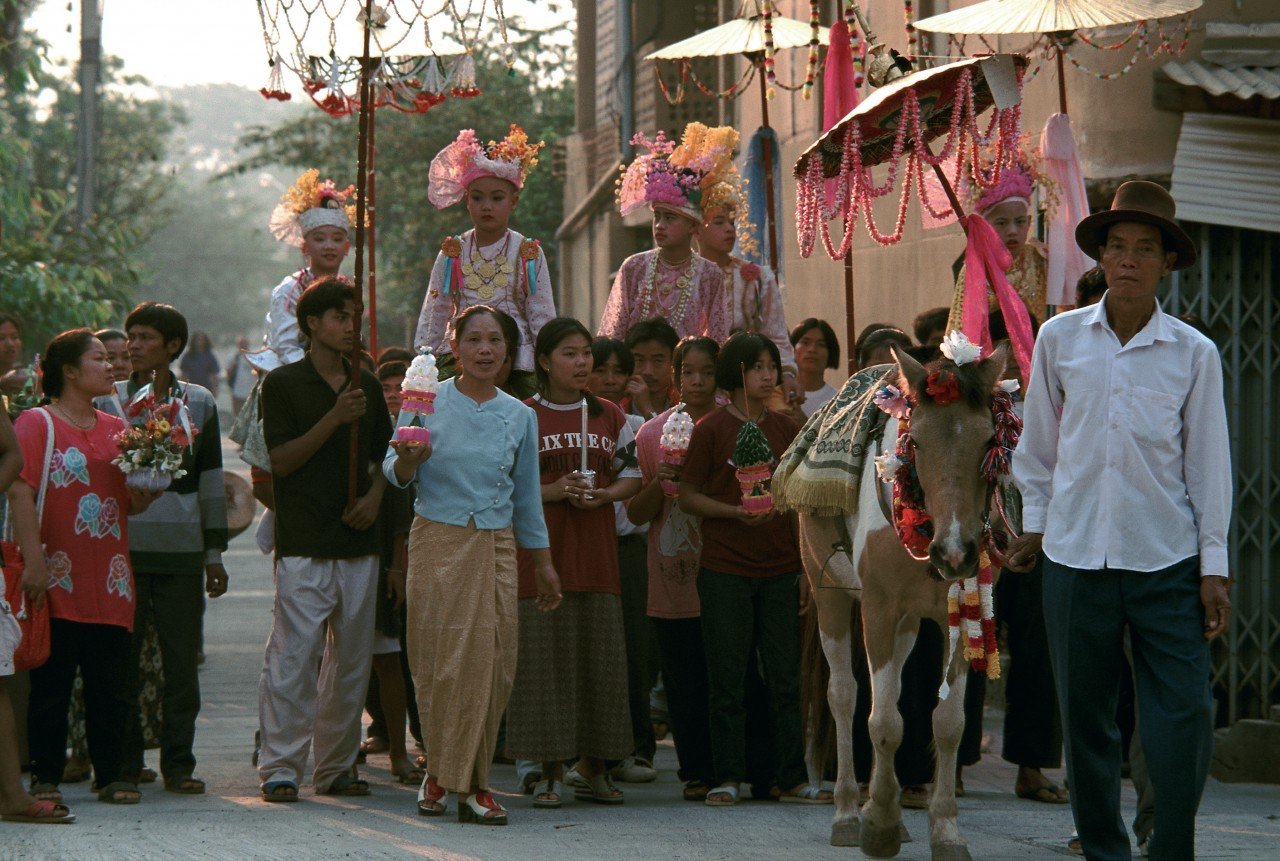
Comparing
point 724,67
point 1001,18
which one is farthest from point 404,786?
point 724,67

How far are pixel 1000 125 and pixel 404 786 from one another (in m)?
4.10

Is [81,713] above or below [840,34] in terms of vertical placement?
below

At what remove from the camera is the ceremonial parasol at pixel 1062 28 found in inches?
328

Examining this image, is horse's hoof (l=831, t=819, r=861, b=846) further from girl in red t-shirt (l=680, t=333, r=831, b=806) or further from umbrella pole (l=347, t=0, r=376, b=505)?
umbrella pole (l=347, t=0, r=376, b=505)

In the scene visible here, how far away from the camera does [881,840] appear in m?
7.15

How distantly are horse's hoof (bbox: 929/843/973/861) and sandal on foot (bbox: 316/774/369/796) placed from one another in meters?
2.84

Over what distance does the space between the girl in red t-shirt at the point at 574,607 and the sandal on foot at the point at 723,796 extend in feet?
1.38

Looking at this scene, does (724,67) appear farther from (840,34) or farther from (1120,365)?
(1120,365)

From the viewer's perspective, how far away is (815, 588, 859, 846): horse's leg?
7539mm

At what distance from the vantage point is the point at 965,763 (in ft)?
28.6

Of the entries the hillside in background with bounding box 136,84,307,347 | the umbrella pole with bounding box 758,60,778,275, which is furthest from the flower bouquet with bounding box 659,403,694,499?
the hillside in background with bounding box 136,84,307,347

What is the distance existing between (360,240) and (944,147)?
8.99ft

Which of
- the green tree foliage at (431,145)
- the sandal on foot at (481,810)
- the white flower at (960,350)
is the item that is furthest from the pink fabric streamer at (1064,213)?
the green tree foliage at (431,145)

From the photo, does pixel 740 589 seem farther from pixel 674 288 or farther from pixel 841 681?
pixel 674 288
